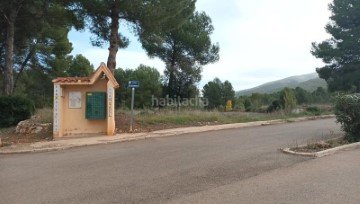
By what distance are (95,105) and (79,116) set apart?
0.82 m

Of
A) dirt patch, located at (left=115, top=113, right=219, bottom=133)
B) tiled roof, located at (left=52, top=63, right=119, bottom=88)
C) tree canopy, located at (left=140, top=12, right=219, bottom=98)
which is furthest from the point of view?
Result: tree canopy, located at (left=140, top=12, right=219, bottom=98)

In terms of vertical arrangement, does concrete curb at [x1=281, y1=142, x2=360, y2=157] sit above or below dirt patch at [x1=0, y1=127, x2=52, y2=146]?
below

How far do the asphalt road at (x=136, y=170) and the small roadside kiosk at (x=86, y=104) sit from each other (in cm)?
269

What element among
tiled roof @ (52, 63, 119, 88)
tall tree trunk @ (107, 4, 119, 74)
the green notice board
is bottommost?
the green notice board

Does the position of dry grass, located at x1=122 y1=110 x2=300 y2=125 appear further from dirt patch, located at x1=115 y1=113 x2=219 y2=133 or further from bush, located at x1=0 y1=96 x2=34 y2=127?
bush, located at x1=0 y1=96 x2=34 y2=127

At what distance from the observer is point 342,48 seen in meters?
39.2

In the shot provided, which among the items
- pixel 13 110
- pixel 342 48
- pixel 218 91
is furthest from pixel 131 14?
pixel 218 91

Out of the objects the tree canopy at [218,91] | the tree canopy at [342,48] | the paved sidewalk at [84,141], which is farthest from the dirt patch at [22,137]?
the tree canopy at [218,91]

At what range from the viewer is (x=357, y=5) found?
1507 inches

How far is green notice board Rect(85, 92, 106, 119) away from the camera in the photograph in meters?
16.1

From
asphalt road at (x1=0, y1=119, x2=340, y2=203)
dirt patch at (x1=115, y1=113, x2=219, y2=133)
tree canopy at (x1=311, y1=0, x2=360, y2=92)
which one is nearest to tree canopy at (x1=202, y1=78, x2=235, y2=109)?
tree canopy at (x1=311, y1=0, x2=360, y2=92)

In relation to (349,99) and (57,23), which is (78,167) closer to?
(349,99)

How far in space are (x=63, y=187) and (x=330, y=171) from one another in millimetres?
5625

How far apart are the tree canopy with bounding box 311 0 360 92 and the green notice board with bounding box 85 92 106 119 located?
29.1 m
